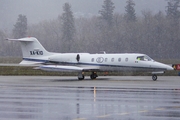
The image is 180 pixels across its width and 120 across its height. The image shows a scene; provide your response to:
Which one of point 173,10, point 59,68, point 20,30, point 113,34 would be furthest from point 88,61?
point 20,30

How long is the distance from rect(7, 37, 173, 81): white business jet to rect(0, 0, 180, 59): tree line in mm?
40719

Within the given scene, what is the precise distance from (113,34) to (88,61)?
47958 millimetres

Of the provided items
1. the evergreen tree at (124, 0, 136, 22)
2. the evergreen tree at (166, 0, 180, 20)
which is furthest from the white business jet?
the evergreen tree at (124, 0, 136, 22)

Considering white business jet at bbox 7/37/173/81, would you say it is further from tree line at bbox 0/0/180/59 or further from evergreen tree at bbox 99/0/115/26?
evergreen tree at bbox 99/0/115/26

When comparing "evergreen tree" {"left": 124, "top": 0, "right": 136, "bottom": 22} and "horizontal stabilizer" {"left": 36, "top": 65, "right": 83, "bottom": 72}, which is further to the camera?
"evergreen tree" {"left": 124, "top": 0, "right": 136, "bottom": 22}

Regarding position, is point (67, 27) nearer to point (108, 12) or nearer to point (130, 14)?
point (108, 12)

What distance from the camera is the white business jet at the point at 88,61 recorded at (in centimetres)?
3447

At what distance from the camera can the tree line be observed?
78750 mm

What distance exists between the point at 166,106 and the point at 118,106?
166 centimetres

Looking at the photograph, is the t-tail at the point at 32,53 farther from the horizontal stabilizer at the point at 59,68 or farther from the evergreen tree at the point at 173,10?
the evergreen tree at the point at 173,10

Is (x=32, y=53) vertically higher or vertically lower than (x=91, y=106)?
higher

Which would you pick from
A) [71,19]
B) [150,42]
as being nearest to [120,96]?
[150,42]

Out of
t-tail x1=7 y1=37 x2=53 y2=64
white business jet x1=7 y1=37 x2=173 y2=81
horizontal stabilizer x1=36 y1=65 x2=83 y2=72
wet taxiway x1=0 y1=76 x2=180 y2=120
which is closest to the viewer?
wet taxiway x1=0 y1=76 x2=180 y2=120

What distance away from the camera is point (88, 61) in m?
37.2
